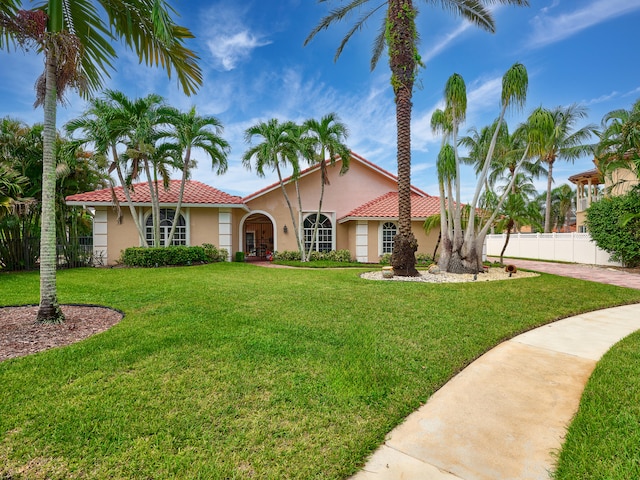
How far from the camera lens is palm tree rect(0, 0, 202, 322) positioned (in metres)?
4.98

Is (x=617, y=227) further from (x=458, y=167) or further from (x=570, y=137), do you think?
(x=570, y=137)

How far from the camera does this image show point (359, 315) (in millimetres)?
6297

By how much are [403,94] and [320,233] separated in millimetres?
10683

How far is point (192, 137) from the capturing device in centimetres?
1514

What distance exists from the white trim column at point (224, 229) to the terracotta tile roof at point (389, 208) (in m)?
7.14

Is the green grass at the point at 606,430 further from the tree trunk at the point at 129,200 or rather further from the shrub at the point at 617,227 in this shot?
the tree trunk at the point at 129,200

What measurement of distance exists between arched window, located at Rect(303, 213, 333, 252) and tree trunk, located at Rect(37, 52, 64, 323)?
1515cm

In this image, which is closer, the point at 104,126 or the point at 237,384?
the point at 237,384

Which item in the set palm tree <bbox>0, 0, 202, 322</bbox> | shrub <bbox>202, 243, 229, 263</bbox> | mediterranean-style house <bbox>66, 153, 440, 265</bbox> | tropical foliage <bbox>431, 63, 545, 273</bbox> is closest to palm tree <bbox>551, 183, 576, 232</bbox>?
mediterranean-style house <bbox>66, 153, 440, 265</bbox>

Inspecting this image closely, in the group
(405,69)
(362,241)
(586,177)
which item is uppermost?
(405,69)

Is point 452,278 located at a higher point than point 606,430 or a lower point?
higher

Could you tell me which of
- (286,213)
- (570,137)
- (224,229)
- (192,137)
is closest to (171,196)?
(224,229)

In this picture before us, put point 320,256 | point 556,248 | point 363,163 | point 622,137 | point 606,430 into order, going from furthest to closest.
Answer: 1. point 556,248
2. point 363,163
3. point 320,256
4. point 622,137
5. point 606,430

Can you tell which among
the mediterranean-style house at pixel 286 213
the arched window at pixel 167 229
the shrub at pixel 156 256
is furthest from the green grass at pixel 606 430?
the arched window at pixel 167 229
